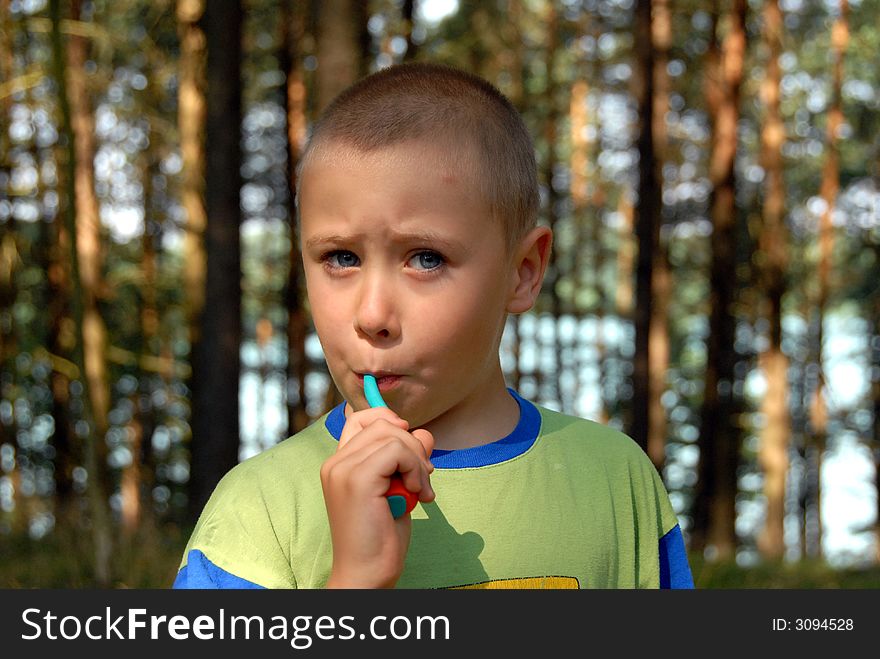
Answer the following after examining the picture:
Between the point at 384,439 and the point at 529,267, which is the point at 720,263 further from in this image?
the point at 384,439

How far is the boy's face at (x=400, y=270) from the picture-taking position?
1499 millimetres

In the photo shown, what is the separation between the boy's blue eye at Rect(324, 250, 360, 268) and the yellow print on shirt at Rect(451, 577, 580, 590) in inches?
19.8

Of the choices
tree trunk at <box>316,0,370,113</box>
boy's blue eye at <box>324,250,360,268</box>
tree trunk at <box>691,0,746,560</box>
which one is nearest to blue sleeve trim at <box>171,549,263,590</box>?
boy's blue eye at <box>324,250,360,268</box>

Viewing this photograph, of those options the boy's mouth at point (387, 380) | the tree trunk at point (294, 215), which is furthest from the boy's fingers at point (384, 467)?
the tree trunk at point (294, 215)

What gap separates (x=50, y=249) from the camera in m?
15.7

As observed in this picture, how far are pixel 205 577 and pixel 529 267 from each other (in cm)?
71

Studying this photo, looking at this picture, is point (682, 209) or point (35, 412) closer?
point (682, 209)

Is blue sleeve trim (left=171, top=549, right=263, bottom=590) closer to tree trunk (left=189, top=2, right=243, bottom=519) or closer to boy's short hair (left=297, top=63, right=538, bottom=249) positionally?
boy's short hair (left=297, top=63, right=538, bottom=249)

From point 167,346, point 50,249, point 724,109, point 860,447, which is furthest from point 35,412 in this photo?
point 860,447

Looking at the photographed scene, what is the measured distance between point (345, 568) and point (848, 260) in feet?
54.2

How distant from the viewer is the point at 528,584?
1578mm

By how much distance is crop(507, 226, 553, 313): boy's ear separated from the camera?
1688mm

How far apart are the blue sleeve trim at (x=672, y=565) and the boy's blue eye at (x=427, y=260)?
660mm

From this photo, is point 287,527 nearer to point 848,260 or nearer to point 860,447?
point 848,260
